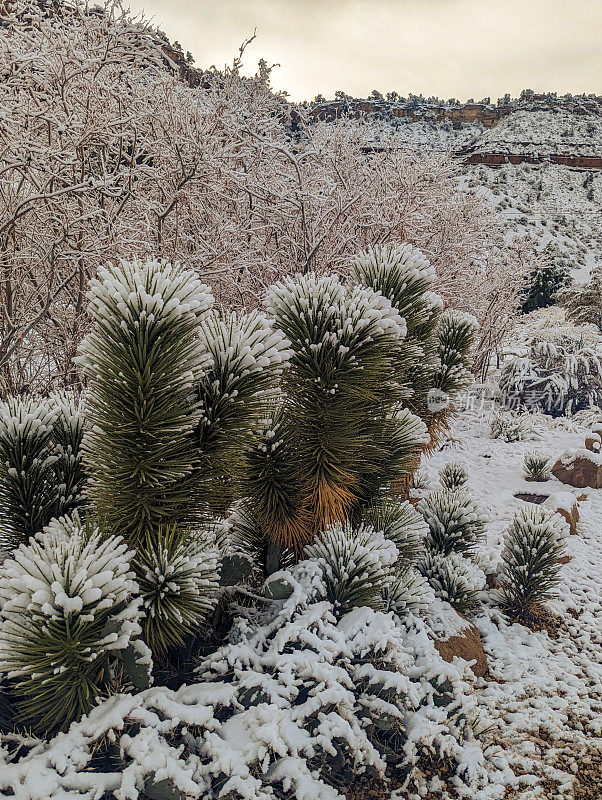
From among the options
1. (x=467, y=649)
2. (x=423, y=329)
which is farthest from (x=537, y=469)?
(x=423, y=329)

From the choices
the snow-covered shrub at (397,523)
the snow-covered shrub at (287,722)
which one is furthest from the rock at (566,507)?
the snow-covered shrub at (287,722)

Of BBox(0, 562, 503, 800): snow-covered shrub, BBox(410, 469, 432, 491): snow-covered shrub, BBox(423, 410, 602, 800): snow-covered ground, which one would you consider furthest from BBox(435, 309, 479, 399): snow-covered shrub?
BBox(410, 469, 432, 491): snow-covered shrub

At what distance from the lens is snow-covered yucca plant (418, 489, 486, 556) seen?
4.18m

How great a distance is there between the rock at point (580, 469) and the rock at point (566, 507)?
1.55m

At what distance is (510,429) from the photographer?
425 inches

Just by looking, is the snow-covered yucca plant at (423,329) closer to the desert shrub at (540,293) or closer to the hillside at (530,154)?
the desert shrub at (540,293)

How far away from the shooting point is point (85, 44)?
416 centimetres

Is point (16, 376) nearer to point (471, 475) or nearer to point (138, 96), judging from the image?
point (138, 96)

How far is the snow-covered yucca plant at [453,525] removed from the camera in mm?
4184

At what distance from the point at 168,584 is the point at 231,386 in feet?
2.77

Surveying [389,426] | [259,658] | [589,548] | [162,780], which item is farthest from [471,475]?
[162,780]

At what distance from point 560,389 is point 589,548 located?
8.45 metres

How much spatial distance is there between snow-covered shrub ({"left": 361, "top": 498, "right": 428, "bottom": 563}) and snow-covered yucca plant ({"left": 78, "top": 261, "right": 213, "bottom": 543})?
1.66 m

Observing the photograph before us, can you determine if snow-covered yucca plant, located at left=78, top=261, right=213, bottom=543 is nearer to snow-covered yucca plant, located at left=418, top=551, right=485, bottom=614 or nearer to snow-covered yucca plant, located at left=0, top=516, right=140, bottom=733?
snow-covered yucca plant, located at left=0, top=516, right=140, bottom=733
